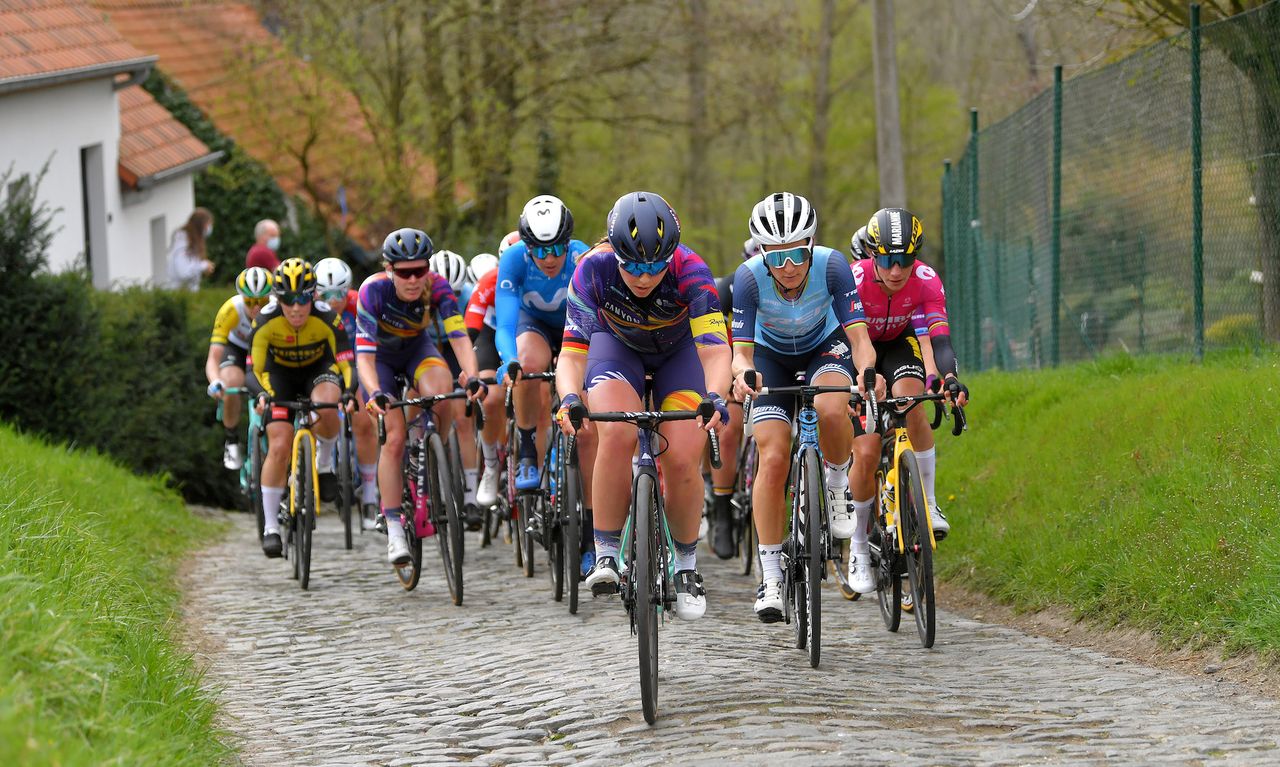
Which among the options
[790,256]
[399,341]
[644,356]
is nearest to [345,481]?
[399,341]

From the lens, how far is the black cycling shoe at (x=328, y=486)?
472 inches

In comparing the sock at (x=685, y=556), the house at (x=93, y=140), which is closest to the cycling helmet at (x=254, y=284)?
the sock at (x=685, y=556)

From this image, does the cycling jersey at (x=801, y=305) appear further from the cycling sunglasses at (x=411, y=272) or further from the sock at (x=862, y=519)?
the cycling sunglasses at (x=411, y=272)

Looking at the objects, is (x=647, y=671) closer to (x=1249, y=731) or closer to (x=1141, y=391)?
(x=1249, y=731)

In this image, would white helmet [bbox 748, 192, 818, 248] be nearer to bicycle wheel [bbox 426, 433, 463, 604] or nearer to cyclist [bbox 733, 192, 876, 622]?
cyclist [bbox 733, 192, 876, 622]

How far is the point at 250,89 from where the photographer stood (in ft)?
94.0

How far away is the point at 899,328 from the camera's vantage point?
9562 millimetres

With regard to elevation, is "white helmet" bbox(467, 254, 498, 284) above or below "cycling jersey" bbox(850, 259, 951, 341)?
above

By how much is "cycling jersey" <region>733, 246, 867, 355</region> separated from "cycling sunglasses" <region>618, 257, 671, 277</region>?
1064mm

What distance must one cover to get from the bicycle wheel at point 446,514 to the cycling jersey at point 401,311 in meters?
0.82

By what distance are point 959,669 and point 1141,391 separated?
3.63 m

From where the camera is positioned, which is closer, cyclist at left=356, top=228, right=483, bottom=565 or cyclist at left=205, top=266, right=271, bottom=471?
cyclist at left=356, top=228, right=483, bottom=565

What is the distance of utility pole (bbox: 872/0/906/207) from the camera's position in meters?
19.5

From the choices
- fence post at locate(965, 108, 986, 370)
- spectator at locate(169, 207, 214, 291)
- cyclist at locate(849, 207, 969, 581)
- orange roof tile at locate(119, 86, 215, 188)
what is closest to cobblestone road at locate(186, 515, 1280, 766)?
cyclist at locate(849, 207, 969, 581)
